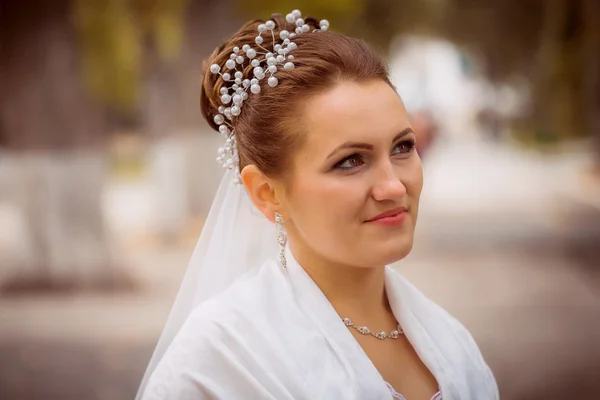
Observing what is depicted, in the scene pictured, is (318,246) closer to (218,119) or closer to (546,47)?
(218,119)

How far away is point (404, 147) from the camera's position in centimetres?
140

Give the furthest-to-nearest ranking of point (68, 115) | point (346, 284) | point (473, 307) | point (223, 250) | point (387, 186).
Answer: point (68, 115) → point (473, 307) → point (223, 250) → point (346, 284) → point (387, 186)

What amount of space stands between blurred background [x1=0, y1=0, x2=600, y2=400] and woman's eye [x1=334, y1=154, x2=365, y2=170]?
352 centimetres

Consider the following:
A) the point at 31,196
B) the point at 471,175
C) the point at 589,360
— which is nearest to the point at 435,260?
the point at 471,175

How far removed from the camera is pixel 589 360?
161 inches

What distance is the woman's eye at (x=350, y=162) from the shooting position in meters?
1.34

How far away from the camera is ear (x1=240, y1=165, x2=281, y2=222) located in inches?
57.8

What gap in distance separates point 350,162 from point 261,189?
24 centimetres

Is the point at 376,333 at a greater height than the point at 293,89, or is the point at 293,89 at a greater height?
the point at 293,89

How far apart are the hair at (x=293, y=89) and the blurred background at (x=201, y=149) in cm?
347

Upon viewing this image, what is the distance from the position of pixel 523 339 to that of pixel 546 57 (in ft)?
7.25

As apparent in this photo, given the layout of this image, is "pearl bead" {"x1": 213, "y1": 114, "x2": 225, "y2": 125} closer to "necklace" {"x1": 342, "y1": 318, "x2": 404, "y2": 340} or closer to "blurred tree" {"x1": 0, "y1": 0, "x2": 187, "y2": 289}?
"necklace" {"x1": 342, "y1": 318, "x2": 404, "y2": 340}

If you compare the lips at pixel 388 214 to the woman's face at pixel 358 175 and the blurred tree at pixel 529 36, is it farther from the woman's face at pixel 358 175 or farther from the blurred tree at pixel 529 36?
the blurred tree at pixel 529 36

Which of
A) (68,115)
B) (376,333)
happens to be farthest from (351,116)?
(68,115)
